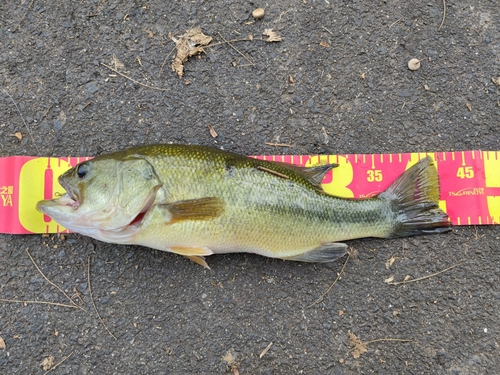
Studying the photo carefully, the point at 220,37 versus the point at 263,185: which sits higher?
the point at 220,37

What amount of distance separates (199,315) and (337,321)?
1.22 m

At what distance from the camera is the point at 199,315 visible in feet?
10.7

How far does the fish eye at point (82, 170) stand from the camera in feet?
9.50

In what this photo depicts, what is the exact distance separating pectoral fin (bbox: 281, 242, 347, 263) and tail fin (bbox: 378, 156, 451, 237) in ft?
1.61

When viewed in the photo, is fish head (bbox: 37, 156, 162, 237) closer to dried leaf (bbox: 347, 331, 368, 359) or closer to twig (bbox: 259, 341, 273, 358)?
twig (bbox: 259, 341, 273, 358)

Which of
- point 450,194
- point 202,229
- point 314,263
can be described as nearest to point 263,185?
point 202,229

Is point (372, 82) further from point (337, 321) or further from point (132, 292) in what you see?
point (132, 292)

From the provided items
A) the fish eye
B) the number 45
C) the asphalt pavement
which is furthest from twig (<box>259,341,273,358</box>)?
the number 45

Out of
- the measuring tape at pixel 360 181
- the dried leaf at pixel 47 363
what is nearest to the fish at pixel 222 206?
the measuring tape at pixel 360 181

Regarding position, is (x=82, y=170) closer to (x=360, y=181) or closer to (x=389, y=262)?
(x=360, y=181)

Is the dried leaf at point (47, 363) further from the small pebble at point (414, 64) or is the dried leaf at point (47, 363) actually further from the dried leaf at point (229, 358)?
the small pebble at point (414, 64)

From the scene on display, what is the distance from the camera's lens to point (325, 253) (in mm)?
3166

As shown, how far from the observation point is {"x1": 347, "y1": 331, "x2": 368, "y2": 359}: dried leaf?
3262mm

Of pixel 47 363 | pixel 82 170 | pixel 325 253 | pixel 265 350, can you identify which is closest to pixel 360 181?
pixel 325 253
